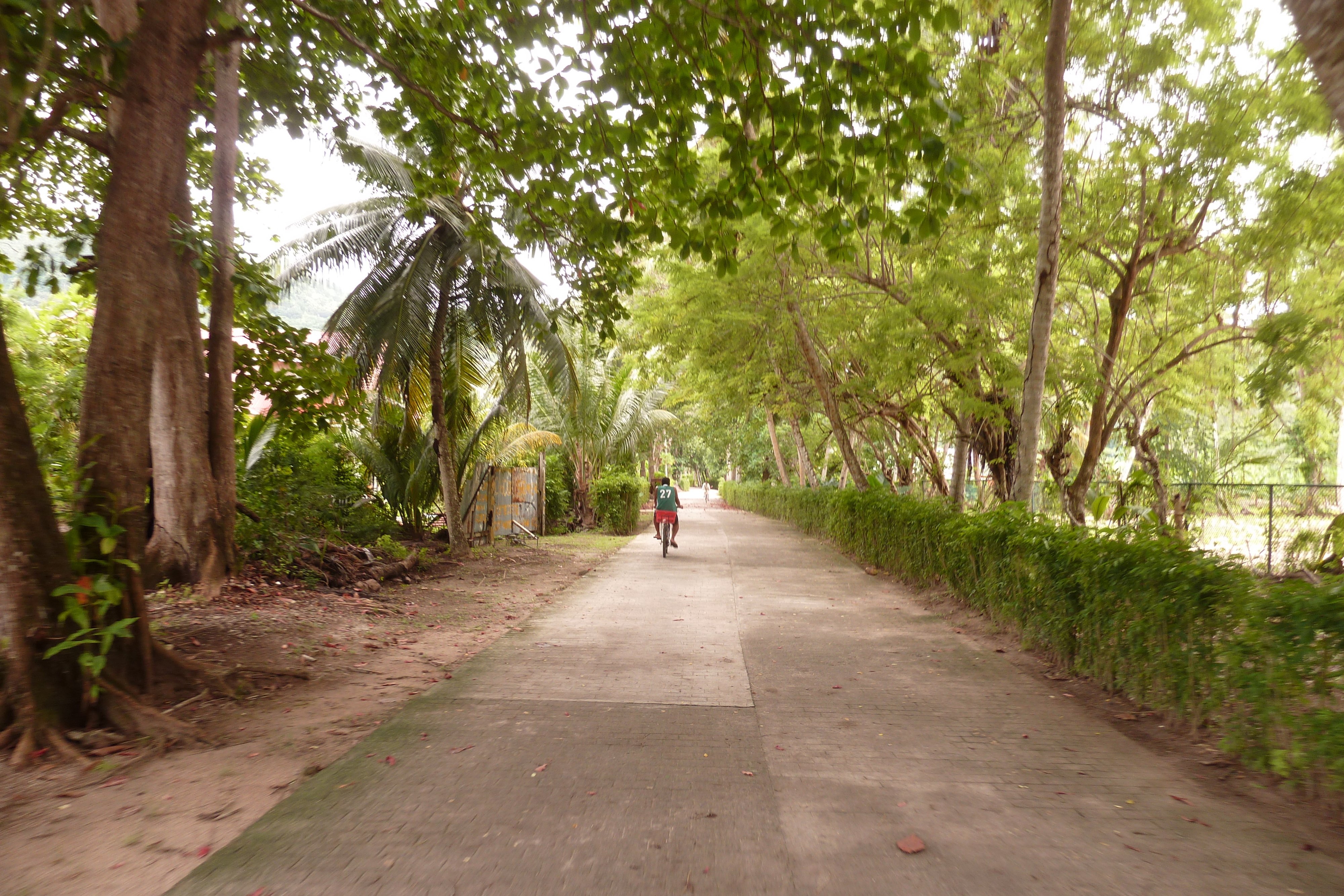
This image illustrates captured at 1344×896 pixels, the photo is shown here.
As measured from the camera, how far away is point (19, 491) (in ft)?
14.6

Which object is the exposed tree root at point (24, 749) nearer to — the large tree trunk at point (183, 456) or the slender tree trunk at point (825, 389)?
the large tree trunk at point (183, 456)

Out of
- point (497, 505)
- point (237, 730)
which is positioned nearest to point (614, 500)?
point (497, 505)

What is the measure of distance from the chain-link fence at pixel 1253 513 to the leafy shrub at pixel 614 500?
1262 centimetres

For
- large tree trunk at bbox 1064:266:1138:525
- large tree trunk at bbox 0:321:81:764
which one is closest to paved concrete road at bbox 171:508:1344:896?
large tree trunk at bbox 0:321:81:764

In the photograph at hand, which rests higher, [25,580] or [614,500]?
[614,500]

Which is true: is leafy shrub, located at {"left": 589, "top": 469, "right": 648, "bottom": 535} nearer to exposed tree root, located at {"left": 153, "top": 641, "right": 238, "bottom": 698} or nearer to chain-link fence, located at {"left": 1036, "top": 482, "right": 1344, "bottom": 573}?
chain-link fence, located at {"left": 1036, "top": 482, "right": 1344, "bottom": 573}

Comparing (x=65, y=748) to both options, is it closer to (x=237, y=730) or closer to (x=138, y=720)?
(x=138, y=720)

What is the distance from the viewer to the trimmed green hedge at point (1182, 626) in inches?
150

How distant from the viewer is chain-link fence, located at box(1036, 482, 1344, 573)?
32.3 feet

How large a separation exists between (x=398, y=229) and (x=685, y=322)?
5.41 metres

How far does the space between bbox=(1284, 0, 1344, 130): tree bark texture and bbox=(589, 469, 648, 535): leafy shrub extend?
20.8 metres

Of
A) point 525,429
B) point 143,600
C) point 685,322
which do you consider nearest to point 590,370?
point 525,429

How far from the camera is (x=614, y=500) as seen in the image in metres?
23.9

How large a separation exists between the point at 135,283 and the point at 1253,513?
46.7 feet
